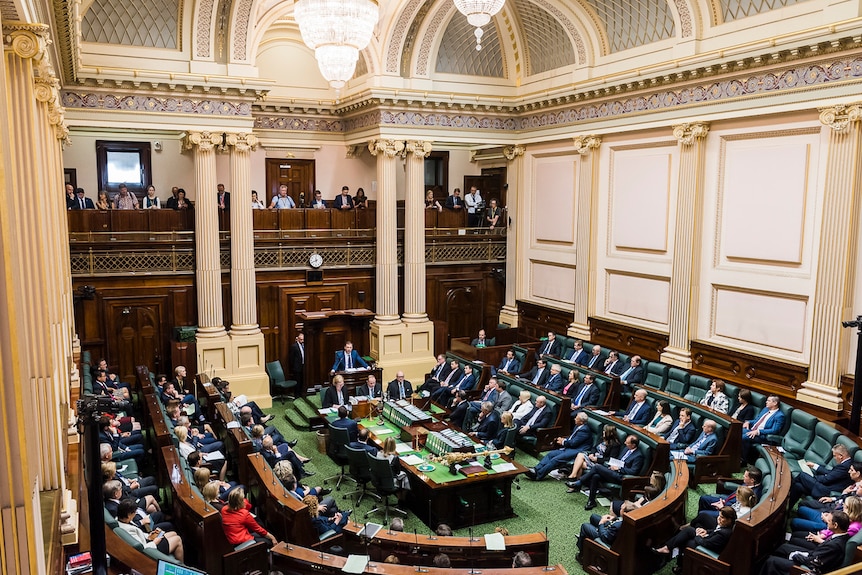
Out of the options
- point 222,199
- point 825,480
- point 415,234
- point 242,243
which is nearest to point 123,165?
point 222,199

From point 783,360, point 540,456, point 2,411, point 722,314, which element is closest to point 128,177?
point 540,456

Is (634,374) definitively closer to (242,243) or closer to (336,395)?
(336,395)

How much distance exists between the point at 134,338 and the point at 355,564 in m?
9.86

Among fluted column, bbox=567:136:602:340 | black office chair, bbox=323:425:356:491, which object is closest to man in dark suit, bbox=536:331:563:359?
fluted column, bbox=567:136:602:340

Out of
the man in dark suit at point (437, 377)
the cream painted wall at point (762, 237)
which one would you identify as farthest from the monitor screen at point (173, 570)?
the cream painted wall at point (762, 237)

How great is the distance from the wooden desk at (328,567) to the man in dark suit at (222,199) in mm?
9731

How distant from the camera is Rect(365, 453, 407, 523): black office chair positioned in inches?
358

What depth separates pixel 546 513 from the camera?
9438mm

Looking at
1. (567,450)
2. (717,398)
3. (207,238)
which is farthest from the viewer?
(207,238)

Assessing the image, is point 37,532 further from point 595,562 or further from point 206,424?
point 206,424

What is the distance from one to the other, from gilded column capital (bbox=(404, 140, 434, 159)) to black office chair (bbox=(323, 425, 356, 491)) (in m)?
A: 7.40

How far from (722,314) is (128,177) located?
523 inches

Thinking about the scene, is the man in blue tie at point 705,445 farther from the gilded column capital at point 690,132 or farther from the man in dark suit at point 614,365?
the gilded column capital at point 690,132

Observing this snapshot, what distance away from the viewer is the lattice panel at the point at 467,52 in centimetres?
1612
